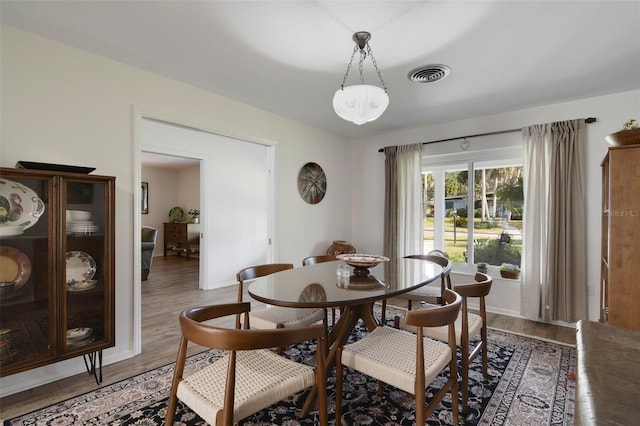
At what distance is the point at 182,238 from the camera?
8008mm

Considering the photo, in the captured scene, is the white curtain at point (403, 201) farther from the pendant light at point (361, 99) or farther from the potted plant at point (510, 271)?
the pendant light at point (361, 99)

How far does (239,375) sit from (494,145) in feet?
12.2

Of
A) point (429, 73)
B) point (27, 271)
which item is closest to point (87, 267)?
point (27, 271)

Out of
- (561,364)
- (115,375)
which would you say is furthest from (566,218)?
(115,375)

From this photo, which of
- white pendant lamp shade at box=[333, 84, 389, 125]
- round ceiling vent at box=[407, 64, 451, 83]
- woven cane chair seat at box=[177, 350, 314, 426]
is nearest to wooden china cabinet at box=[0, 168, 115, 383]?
woven cane chair seat at box=[177, 350, 314, 426]

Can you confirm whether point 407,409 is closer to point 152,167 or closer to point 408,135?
point 408,135

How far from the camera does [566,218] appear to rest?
125 inches

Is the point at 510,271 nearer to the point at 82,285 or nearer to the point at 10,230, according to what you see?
the point at 82,285

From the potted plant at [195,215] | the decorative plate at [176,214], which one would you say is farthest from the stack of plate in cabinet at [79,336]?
the decorative plate at [176,214]

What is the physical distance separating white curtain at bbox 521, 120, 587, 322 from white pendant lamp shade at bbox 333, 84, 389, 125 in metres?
2.34

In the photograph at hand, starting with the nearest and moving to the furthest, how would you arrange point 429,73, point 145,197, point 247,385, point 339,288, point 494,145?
point 247,385 < point 339,288 < point 429,73 < point 494,145 < point 145,197

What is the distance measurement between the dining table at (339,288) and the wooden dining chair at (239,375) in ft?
0.89

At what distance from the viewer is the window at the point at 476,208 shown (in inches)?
145

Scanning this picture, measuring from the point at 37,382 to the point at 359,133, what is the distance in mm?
4271
